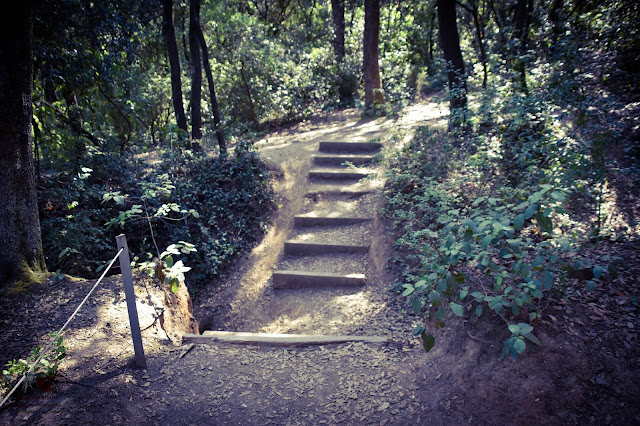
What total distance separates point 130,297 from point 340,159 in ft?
20.1

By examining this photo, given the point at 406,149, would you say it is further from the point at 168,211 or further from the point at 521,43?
the point at 168,211

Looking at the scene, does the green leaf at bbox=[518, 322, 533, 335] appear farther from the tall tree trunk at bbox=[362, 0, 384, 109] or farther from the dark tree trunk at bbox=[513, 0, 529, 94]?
the tall tree trunk at bbox=[362, 0, 384, 109]

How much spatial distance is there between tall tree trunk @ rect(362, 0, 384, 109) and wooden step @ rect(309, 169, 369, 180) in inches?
156

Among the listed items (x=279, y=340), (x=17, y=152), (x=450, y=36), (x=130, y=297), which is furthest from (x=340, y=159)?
(x=130, y=297)

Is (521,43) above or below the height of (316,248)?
above

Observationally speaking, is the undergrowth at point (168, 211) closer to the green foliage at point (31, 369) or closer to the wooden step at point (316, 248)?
the wooden step at point (316, 248)

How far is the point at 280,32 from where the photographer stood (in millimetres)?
18266

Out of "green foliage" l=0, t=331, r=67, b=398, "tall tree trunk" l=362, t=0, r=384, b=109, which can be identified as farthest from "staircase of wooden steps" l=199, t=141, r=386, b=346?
"tall tree trunk" l=362, t=0, r=384, b=109

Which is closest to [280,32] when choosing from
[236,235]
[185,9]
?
[185,9]

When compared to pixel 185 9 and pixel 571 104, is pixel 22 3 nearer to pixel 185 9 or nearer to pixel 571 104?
pixel 571 104

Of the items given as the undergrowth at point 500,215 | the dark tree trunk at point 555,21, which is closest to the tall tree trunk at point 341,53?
the dark tree trunk at point 555,21

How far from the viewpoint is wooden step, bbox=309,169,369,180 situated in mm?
7965

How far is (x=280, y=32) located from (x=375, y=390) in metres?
18.2

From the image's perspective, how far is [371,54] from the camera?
11.4 m
